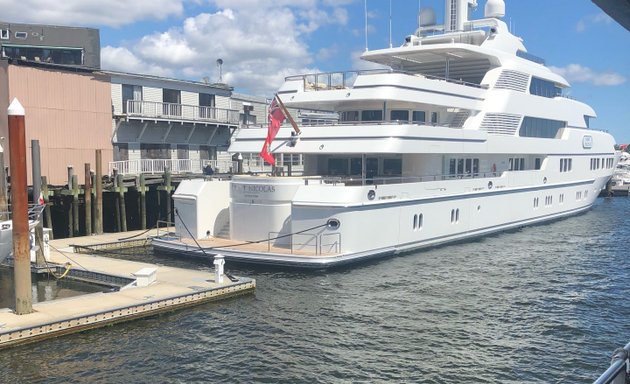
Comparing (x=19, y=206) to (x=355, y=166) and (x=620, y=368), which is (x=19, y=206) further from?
(x=355, y=166)

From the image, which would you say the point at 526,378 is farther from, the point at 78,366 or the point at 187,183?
the point at 187,183

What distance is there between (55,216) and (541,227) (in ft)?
79.5

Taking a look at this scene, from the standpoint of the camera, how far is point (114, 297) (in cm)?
1459

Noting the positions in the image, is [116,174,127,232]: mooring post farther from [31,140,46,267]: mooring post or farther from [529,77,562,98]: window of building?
[529,77,562,98]: window of building

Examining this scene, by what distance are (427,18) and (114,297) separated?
2467 cm

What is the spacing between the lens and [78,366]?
1100cm

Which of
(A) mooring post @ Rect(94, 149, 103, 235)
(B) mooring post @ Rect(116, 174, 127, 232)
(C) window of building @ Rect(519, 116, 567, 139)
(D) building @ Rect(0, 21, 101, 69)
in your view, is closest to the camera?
(A) mooring post @ Rect(94, 149, 103, 235)

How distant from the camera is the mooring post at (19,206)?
12578 millimetres

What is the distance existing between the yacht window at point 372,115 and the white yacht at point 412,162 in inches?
1.8

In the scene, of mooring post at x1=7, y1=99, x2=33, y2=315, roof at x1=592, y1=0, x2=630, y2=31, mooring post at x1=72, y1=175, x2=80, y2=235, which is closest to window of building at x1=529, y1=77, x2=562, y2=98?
mooring post at x1=72, y1=175, x2=80, y2=235

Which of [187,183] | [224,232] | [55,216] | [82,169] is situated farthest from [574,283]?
[82,169]

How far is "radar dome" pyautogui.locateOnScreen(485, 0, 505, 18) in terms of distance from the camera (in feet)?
107

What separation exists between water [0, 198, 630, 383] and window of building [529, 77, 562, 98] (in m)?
14.6

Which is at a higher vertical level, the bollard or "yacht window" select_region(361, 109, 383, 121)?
"yacht window" select_region(361, 109, 383, 121)
